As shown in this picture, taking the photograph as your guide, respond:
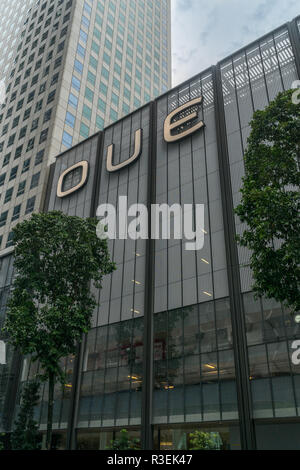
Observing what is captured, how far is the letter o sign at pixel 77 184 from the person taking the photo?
39625 millimetres

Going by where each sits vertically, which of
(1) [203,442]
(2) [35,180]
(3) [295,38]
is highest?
(2) [35,180]

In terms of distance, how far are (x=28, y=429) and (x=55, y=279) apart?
38.8 ft

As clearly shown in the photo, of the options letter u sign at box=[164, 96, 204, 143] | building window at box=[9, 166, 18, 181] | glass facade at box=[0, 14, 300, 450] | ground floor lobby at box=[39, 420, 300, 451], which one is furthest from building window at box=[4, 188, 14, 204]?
ground floor lobby at box=[39, 420, 300, 451]

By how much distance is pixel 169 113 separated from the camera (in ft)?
118

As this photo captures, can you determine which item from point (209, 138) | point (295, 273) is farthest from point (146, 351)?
point (209, 138)

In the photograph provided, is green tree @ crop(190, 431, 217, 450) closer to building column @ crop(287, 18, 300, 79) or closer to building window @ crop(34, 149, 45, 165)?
building column @ crop(287, 18, 300, 79)

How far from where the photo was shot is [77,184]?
40.3m

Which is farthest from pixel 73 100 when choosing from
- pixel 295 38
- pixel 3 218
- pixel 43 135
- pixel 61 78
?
pixel 295 38

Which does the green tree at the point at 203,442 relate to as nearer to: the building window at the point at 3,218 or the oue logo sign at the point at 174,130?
the oue logo sign at the point at 174,130

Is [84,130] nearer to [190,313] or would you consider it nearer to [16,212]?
[16,212]

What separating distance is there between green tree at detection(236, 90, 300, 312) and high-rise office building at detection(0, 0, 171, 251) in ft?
105

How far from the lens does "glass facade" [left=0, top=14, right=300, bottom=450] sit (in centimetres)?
2255

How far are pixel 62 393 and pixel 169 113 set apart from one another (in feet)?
87.7

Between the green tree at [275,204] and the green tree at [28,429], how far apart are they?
2001 centimetres
